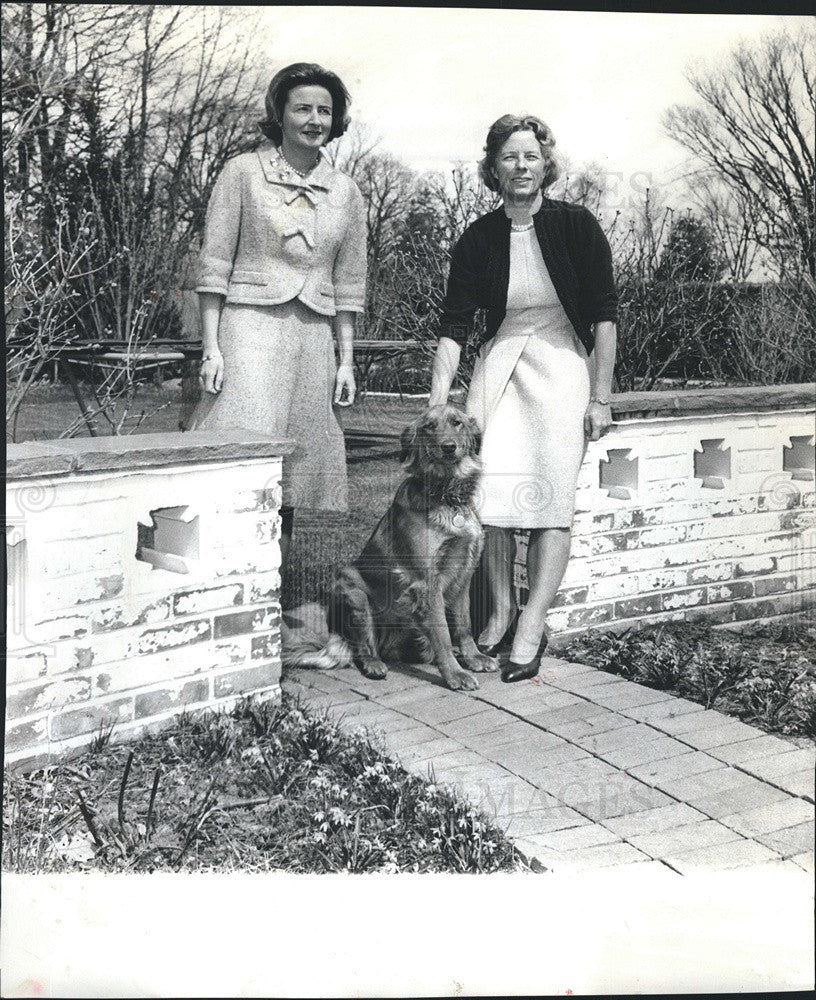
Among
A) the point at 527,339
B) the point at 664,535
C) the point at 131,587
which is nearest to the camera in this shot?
the point at 131,587

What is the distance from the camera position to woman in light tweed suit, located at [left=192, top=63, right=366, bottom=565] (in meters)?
3.36

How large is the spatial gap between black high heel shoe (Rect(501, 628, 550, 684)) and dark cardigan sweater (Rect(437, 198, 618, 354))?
1.04 metres

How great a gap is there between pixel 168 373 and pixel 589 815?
1.85m

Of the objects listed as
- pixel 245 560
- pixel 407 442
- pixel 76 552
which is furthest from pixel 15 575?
pixel 407 442

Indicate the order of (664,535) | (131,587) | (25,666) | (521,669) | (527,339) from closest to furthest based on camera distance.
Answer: (25,666) < (131,587) < (527,339) < (521,669) < (664,535)

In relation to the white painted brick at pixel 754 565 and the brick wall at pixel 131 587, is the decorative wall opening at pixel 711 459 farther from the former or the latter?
the brick wall at pixel 131 587

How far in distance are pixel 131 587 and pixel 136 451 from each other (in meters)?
0.40

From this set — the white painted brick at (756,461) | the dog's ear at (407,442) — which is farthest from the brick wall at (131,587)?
the white painted brick at (756,461)

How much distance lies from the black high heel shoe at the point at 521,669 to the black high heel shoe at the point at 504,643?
5 cm

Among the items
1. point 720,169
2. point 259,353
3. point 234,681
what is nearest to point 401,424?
point 259,353

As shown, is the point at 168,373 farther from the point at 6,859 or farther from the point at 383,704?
the point at 6,859

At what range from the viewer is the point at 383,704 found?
3.54 metres

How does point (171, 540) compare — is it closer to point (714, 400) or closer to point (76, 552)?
point (76, 552)

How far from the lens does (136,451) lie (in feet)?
10.7
